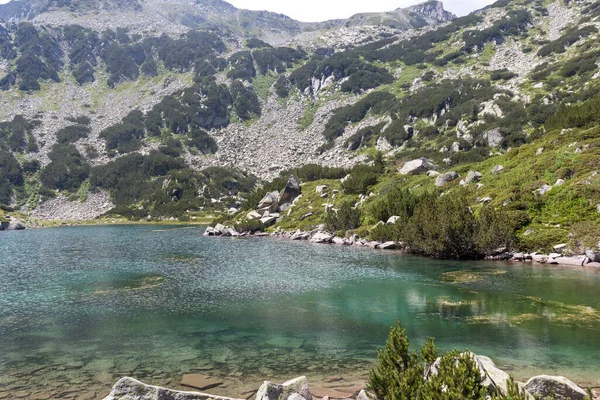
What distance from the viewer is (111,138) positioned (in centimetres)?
18962

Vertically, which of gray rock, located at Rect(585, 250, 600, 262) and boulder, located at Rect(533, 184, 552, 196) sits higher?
boulder, located at Rect(533, 184, 552, 196)

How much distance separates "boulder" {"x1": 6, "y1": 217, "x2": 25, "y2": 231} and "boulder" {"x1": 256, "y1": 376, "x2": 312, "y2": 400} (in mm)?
135404

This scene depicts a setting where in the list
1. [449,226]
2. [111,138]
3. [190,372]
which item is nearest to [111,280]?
[190,372]

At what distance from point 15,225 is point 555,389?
143 meters

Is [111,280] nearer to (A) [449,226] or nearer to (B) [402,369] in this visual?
(B) [402,369]

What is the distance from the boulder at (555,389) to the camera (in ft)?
30.2

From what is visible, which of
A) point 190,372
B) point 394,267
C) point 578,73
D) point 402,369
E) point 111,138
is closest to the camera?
point 402,369

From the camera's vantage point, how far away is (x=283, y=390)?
422 inches

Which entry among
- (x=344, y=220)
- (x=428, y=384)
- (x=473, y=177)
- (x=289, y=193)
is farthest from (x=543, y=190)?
(x=289, y=193)

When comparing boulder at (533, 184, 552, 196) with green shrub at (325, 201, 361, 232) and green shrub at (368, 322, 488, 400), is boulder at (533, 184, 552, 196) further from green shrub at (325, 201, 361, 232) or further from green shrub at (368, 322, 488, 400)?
green shrub at (368, 322, 488, 400)

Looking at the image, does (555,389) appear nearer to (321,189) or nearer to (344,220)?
(344,220)

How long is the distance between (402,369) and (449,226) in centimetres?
3385

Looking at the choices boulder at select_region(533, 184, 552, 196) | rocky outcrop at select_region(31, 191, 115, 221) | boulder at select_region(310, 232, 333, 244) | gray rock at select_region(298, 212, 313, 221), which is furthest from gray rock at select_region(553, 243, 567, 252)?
rocky outcrop at select_region(31, 191, 115, 221)

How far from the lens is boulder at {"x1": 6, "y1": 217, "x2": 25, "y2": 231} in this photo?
11567 centimetres
